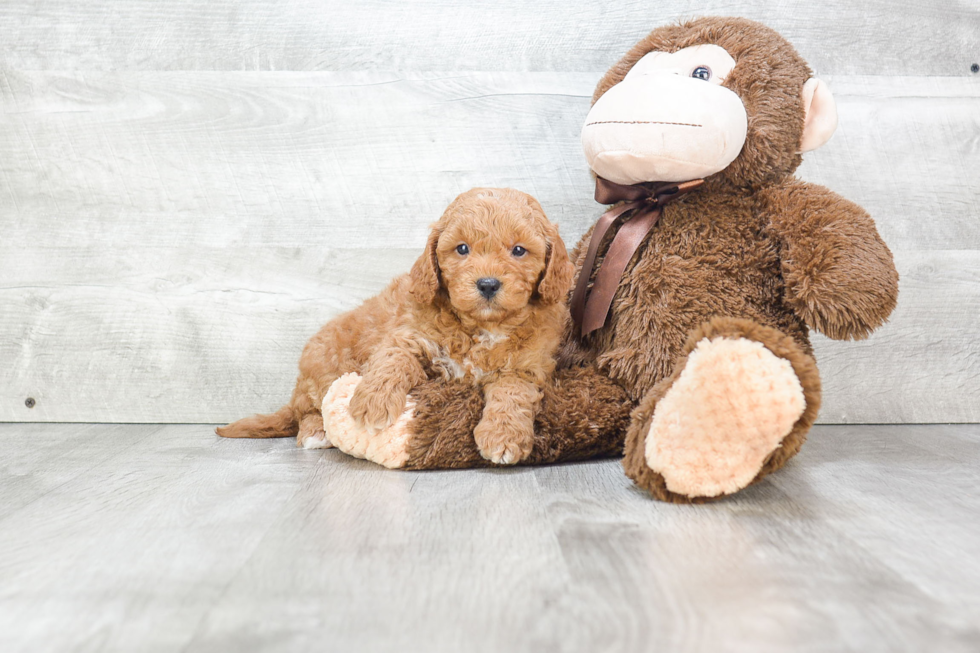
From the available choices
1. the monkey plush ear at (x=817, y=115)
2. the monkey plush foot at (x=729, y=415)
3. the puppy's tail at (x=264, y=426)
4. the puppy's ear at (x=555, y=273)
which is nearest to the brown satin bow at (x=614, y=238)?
the puppy's ear at (x=555, y=273)

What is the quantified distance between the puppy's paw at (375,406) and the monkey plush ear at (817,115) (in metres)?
0.94

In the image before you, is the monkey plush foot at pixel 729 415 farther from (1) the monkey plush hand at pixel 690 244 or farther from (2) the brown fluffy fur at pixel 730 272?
(2) the brown fluffy fur at pixel 730 272

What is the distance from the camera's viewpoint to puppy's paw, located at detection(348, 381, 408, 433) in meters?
1.39

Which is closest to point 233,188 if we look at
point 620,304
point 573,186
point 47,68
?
point 47,68

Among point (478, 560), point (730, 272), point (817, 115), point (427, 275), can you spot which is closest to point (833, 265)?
point (730, 272)

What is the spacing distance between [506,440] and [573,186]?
82 centimetres

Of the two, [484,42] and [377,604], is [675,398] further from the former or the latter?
[484,42]

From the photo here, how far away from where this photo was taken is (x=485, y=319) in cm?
142

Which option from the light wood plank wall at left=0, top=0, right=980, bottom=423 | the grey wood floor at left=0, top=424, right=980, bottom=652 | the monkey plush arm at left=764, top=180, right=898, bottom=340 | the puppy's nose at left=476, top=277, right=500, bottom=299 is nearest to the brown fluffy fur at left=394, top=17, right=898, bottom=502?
the monkey plush arm at left=764, top=180, right=898, bottom=340

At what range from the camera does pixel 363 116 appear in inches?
76.4

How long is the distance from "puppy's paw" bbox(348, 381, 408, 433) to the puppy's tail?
0.42m

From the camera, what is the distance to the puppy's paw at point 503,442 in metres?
1.35

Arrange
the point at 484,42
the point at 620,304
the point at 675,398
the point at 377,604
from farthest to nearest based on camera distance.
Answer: the point at 484,42 → the point at 620,304 → the point at 675,398 → the point at 377,604

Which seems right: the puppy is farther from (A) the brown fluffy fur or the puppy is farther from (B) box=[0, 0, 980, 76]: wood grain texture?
(B) box=[0, 0, 980, 76]: wood grain texture
